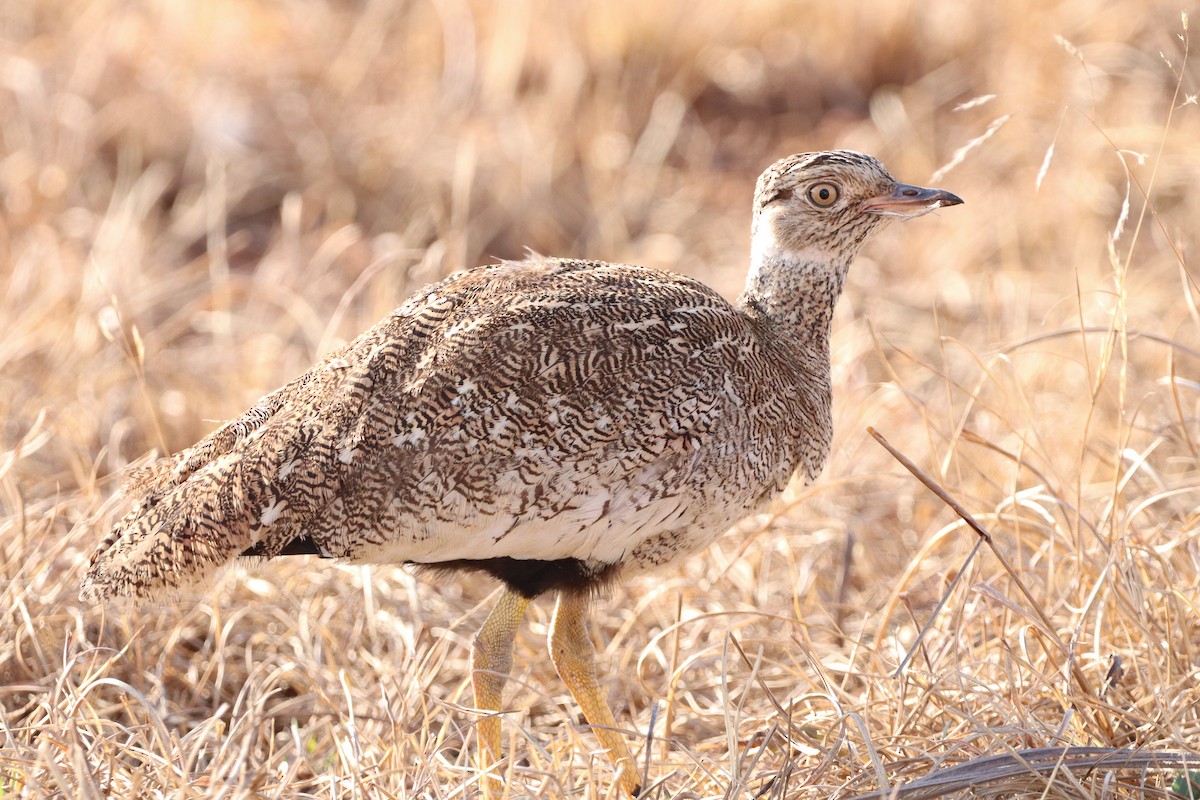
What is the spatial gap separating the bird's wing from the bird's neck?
0.38 m

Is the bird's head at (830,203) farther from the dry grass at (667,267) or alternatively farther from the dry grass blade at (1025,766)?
the dry grass blade at (1025,766)

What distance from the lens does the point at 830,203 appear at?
9.50 ft

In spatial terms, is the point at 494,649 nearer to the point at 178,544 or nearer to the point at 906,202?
the point at 178,544

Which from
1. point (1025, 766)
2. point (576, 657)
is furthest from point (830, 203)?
point (1025, 766)

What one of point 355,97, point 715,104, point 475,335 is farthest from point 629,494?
point 715,104

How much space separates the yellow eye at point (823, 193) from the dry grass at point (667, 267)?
0.34 metres

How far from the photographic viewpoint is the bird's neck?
2.95m

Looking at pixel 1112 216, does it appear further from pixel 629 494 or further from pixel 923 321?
pixel 629 494

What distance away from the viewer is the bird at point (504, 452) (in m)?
2.43

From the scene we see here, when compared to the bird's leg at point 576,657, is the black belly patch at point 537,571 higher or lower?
higher

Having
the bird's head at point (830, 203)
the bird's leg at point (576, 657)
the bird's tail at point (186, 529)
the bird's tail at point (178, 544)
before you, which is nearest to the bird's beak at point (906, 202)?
the bird's head at point (830, 203)

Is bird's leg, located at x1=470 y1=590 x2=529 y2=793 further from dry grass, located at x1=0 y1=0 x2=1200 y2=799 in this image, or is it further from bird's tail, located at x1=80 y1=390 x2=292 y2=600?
bird's tail, located at x1=80 y1=390 x2=292 y2=600

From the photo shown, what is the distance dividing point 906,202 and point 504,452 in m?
1.08

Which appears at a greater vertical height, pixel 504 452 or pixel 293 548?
pixel 504 452
